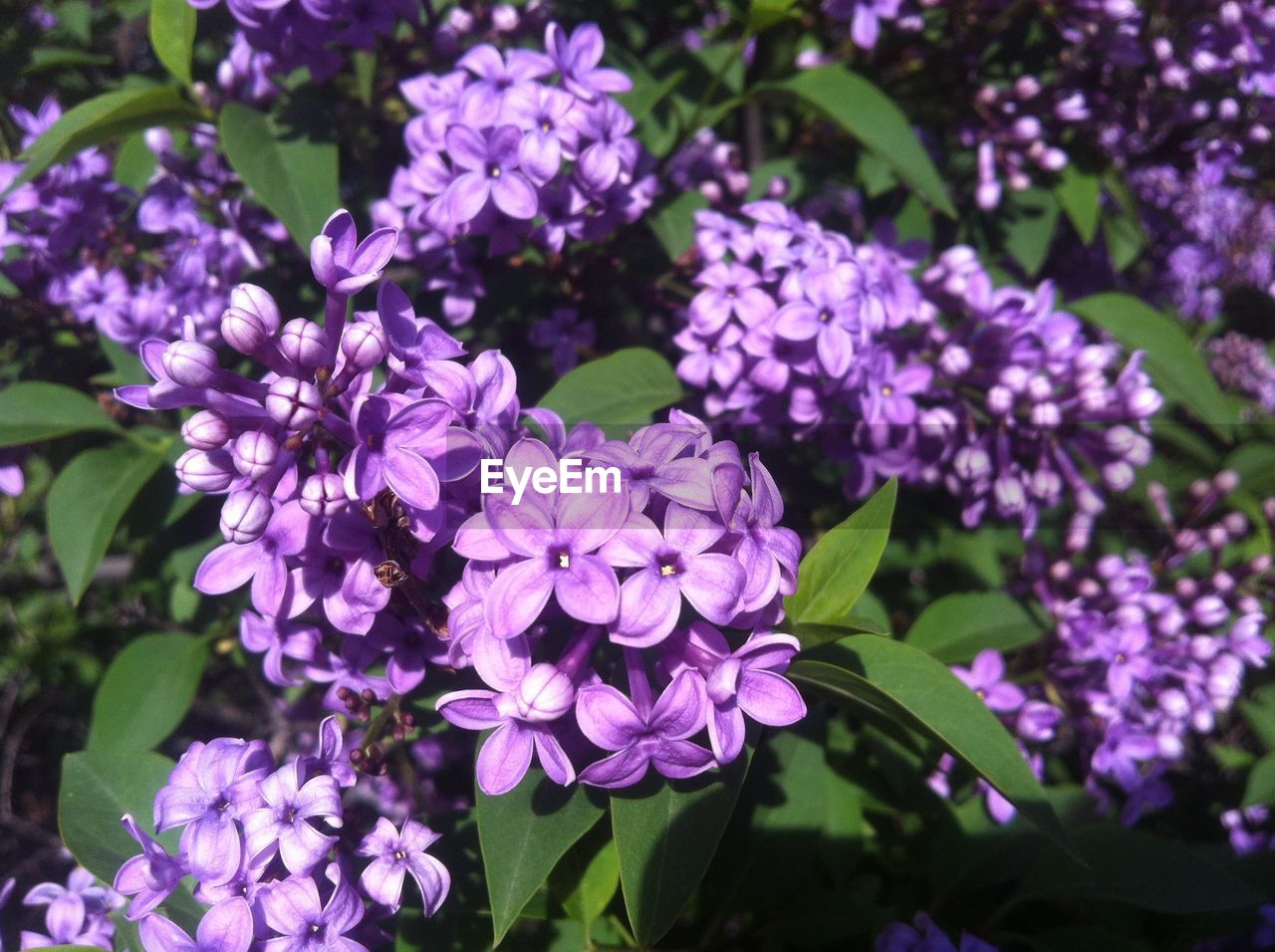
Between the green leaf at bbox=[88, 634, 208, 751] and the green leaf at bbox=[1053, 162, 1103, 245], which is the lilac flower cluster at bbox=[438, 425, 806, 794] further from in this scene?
the green leaf at bbox=[1053, 162, 1103, 245]

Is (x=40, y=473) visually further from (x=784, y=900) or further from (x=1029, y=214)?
(x=1029, y=214)

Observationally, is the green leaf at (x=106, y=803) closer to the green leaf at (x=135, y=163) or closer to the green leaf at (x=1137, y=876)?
the green leaf at (x=135, y=163)

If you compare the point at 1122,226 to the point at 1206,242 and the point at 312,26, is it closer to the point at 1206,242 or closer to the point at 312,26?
the point at 1206,242

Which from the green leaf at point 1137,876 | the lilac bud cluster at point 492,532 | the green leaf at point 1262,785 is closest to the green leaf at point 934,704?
the lilac bud cluster at point 492,532

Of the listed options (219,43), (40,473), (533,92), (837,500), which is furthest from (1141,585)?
(40,473)

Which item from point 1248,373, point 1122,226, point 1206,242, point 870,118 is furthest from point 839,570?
point 1206,242

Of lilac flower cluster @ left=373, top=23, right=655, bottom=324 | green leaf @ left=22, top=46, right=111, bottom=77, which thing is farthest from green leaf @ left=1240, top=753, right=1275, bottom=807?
green leaf @ left=22, top=46, right=111, bottom=77
